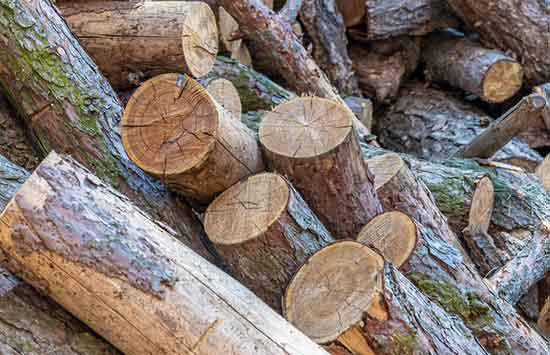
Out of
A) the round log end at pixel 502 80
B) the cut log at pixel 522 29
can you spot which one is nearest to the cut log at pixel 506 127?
the round log end at pixel 502 80

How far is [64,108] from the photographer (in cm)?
205

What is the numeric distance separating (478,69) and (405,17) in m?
0.73

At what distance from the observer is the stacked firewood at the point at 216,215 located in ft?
4.93

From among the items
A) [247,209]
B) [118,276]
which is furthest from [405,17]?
[118,276]

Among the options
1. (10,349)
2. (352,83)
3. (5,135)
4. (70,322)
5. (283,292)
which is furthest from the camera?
(352,83)

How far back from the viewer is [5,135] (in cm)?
223

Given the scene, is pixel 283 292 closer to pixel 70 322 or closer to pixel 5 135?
pixel 70 322

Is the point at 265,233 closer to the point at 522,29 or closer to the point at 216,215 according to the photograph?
the point at 216,215

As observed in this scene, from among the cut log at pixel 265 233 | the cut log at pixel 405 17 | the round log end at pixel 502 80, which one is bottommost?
the round log end at pixel 502 80

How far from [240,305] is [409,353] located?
56 centimetres

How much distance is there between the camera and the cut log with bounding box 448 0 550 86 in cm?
442

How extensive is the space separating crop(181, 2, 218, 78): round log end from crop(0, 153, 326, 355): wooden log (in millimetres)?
1174

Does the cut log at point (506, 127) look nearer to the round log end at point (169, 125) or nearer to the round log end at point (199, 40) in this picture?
the round log end at point (199, 40)

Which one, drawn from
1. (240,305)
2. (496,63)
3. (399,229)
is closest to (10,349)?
(240,305)
